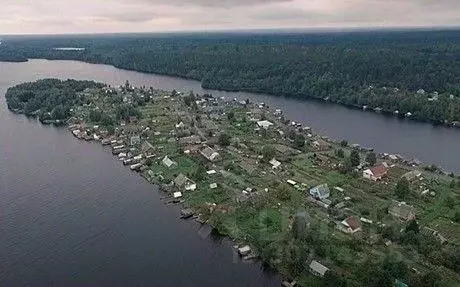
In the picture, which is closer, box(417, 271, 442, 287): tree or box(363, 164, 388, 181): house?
box(417, 271, 442, 287): tree

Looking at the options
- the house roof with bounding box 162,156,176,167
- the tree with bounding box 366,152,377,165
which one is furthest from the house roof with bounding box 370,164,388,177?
the house roof with bounding box 162,156,176,167

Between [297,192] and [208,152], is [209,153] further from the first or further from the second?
[297,192]

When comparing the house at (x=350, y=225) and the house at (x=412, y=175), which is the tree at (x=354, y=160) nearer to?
the house at (x=412, y=175)

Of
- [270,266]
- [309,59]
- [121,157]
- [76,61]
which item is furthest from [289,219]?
[76,61]

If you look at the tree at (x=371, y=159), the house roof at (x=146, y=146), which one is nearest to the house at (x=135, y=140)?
the house roof at (x=146, y=146)

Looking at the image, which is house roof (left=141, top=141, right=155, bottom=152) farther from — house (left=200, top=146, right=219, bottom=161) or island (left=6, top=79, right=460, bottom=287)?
house (left=200, top=146, right=219, bottom=161)

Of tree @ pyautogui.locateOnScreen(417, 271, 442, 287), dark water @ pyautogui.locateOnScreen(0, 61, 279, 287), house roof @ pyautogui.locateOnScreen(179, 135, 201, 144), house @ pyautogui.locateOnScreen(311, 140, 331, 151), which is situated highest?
tree @ pyautogui.locateOnScreen(417, 271, 442, 287)
